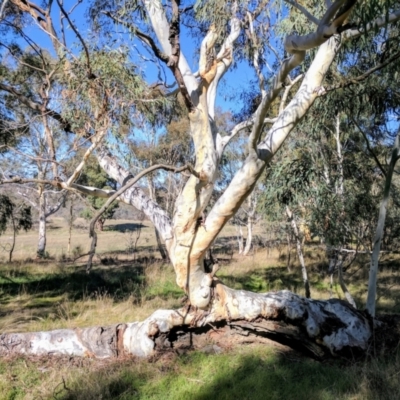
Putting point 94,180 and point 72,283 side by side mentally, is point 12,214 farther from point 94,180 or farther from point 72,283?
point 94,180

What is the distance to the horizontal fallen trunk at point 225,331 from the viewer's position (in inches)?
182

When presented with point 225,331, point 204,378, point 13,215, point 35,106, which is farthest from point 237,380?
point 13,215

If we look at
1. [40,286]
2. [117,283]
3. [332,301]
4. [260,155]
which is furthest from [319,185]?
[40,286]

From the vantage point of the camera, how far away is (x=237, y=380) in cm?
404

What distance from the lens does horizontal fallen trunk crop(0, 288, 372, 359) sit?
4.62 meters

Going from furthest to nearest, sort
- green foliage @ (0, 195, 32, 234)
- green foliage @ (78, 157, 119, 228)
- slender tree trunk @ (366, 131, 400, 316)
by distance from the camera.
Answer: green foliage @ (0, 195, 32, 234), green foliage @ (78, 157, 119, 228), slender tree trunk @ (366, 131, 400, 316)

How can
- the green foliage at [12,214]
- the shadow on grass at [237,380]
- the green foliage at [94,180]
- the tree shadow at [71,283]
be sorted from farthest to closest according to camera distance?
1. the green foliage at [12,214]
2. the tree shadow at [71,283]
3. the green foliage at [94,180]
4. the shadow on grass at [237,380]

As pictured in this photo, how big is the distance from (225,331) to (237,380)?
2.82ft

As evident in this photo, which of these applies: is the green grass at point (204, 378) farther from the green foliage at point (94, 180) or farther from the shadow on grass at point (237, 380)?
the green foliage at point (94, 180)

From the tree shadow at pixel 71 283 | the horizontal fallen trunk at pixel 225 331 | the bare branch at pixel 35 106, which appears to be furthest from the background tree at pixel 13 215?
the horizontal fallen trunk at pixel 225 331

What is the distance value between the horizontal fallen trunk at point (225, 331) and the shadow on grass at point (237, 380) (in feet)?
0.85

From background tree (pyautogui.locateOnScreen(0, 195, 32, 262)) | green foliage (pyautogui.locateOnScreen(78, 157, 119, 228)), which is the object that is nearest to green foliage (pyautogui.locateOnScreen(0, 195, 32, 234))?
background tree (pyautogui.locateOnScreen(0, 195, 32, 262))

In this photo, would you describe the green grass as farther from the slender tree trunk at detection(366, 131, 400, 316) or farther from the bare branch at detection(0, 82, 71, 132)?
the bare branch at detection(0, 82, 71, 132)

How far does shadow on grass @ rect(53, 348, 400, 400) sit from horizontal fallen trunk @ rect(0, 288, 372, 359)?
26 cm
